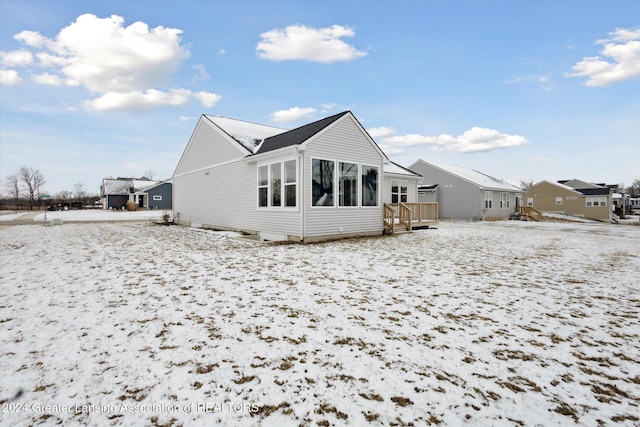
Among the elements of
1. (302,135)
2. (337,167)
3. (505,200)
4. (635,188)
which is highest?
(635,188)

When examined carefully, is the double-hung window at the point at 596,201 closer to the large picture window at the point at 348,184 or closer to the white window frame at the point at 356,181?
the white window frame at the point at 356,181

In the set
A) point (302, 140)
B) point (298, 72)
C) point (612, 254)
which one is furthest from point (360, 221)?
point (298, 72)

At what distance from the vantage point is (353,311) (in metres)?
4.19

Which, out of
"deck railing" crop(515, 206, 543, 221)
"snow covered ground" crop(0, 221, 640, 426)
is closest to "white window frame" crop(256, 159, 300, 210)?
"snow covered ground" crop(0, 221, 640, 426)

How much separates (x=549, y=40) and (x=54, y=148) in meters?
42.1

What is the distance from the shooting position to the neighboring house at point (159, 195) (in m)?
44.2

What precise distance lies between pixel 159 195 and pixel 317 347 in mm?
48632

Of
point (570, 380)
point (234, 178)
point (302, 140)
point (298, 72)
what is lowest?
point (570, 380)

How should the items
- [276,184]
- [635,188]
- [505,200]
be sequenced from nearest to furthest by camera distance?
[276,184], [505,200], [635,188]

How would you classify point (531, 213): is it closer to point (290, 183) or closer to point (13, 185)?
point (290, 183)

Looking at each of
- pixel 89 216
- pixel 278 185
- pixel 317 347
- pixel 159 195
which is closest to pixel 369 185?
pixel 278 185

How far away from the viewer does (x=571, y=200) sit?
114ft

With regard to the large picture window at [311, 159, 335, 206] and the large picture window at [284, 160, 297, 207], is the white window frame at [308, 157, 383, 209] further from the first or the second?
the large picture window at [284, 160, 297, 207]

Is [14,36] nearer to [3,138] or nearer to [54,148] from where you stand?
[3,138]
